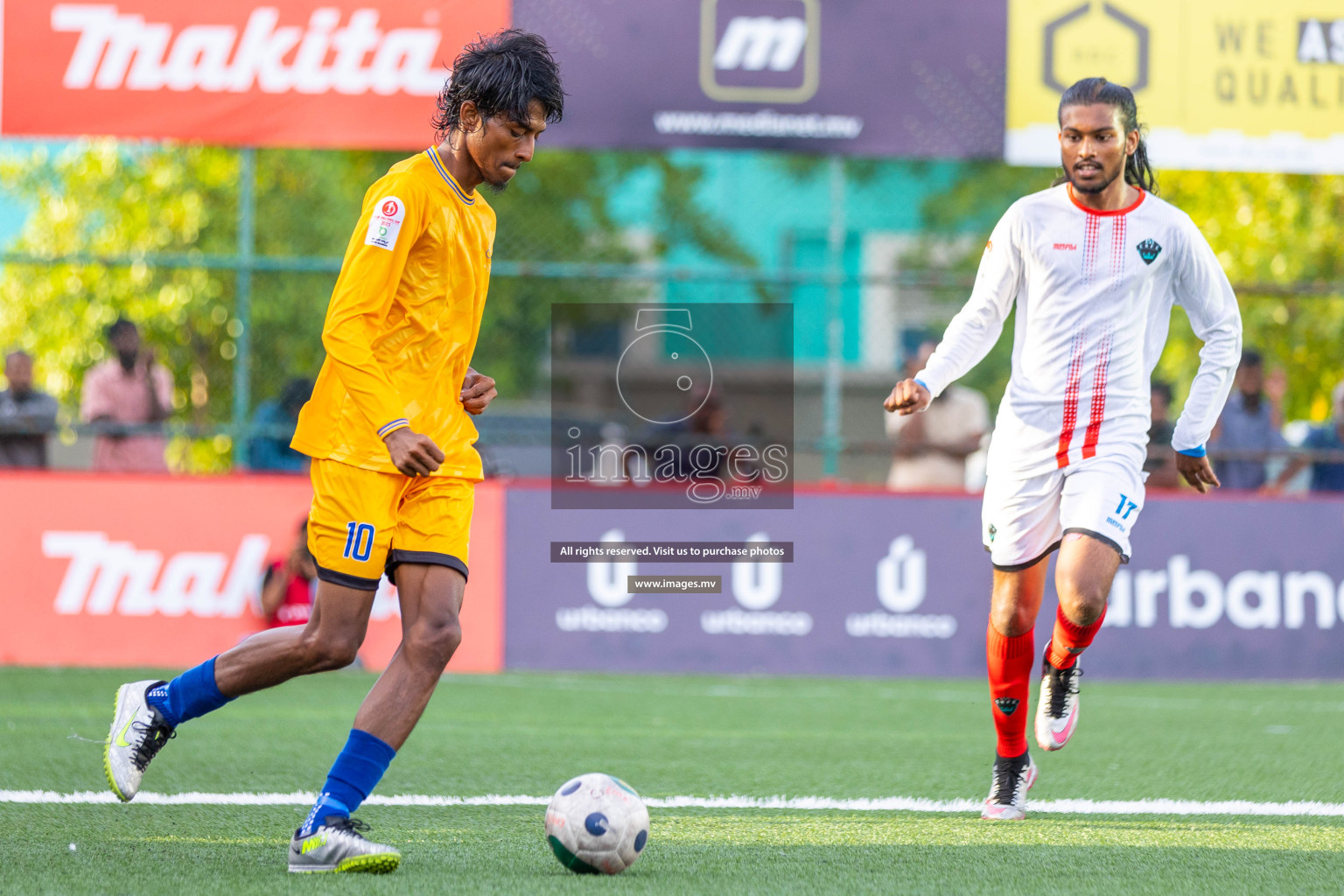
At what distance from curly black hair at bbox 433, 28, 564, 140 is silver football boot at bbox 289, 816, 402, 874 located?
72.7 inches

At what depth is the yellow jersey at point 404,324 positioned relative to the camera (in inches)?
163

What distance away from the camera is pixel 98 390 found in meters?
11.0

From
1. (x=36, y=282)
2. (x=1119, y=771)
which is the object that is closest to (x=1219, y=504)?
(x=1119, y=771)

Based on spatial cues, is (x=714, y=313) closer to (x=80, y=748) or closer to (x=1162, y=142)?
(x=1162, y=142)

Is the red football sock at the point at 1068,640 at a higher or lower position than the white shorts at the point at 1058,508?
lower

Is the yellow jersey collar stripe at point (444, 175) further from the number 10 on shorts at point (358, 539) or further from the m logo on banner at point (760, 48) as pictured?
the m logo on banner at point (760, 48)

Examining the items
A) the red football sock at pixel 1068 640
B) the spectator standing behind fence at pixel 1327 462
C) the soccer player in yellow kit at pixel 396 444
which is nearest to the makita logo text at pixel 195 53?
the spectator standing behind fence at pixel 1327 462

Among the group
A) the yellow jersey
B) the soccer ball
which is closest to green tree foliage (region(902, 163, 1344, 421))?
the yellow jersey

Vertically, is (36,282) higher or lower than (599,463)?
higher

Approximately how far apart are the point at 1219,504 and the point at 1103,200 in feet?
20.3

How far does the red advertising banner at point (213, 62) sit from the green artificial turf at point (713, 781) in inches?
142

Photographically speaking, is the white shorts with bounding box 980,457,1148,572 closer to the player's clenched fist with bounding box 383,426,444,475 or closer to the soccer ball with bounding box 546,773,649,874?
the soccer ball with bounding box 546,773,649,874

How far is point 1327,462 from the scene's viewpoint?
11.1 m

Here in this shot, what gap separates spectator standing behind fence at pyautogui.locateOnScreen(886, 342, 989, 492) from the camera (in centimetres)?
1136
